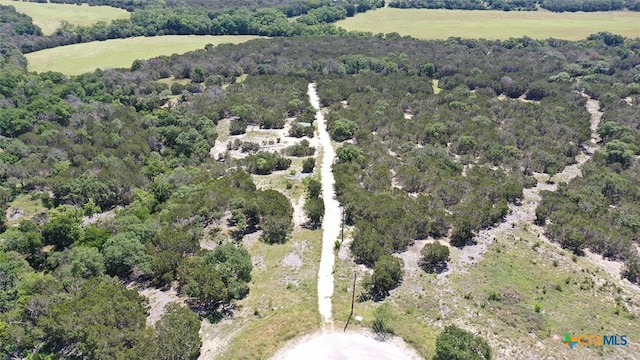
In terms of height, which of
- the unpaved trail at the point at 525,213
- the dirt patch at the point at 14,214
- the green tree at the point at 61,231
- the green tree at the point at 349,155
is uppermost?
the green tree at the point at 349,155

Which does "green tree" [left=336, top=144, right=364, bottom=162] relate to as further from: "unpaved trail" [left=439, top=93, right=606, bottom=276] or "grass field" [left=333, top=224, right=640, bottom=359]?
"grass field" [left=333, top=224, right=640, bottom=359]

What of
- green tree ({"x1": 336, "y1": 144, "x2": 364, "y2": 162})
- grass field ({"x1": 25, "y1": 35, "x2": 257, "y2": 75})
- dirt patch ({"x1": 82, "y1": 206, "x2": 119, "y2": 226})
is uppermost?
grass field ({"x1": 25, "y1": 35, "x2": 257, "y2": 75})

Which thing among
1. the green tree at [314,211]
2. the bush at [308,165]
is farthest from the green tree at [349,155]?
the green tree at [314,211]

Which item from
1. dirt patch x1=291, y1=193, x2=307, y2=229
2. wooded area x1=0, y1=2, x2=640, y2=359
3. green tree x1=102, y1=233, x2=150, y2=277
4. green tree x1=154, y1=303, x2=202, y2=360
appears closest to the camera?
green tree x1=154, y1=303, x2=202, y2=360

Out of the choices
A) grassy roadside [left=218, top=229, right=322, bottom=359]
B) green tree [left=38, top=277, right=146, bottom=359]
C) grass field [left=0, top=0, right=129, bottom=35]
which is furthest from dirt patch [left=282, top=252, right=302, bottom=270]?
grass field [left=0, top=0, right=129, bottom=35]

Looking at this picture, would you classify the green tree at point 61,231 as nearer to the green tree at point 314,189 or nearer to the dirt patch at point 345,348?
the green tree at point 314,189

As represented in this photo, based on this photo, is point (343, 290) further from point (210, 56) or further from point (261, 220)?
point (210, 56)

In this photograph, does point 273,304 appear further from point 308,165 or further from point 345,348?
point 308,165
